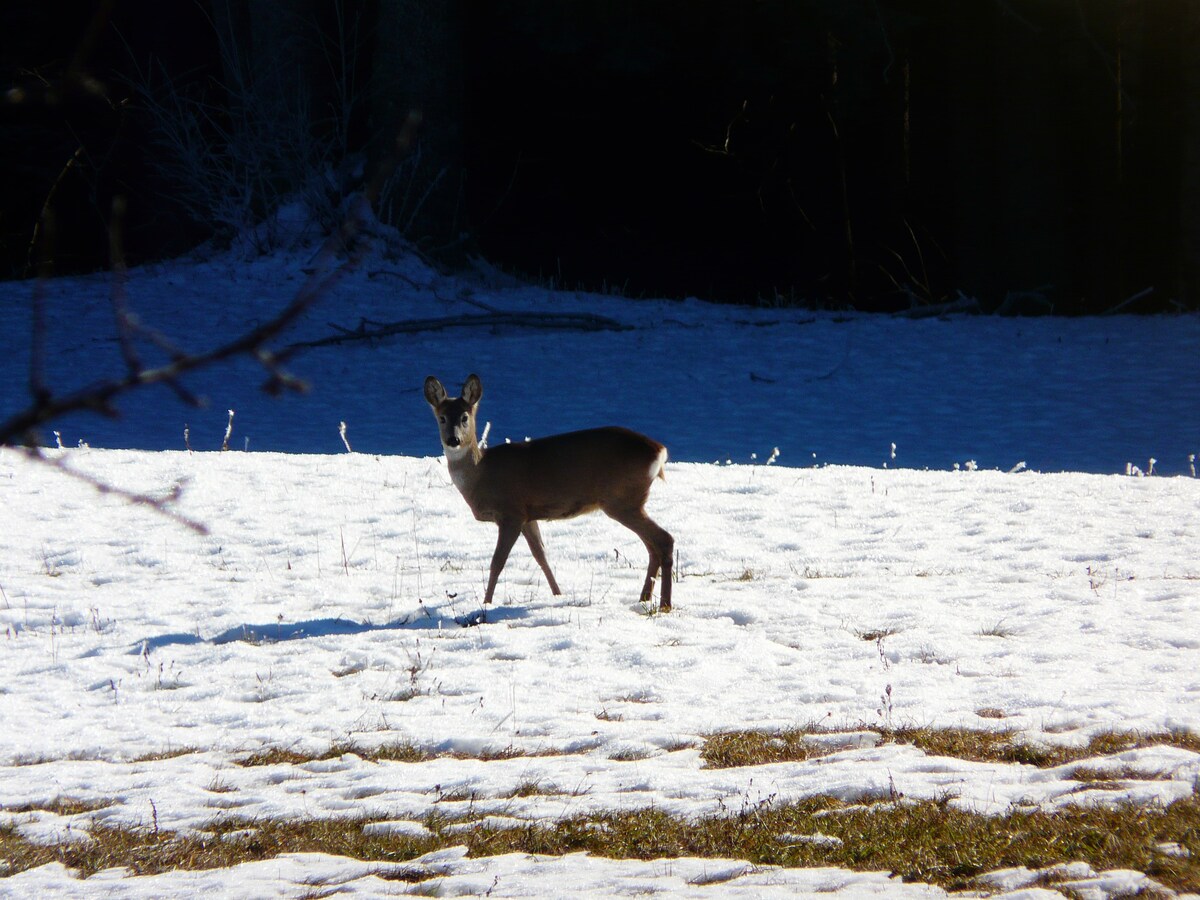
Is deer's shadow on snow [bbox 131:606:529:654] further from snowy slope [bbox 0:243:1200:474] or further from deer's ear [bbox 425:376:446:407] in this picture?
snowy slope [bbox 0:243:1200:474]

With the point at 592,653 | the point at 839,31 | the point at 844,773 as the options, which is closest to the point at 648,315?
the point at 839,31

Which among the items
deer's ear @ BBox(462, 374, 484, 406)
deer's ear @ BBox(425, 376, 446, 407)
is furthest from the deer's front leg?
deer's ear @ BBox(425, 376, 446, 407)

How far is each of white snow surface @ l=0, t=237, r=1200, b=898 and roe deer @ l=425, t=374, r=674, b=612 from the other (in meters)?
0.48

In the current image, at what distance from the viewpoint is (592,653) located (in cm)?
699

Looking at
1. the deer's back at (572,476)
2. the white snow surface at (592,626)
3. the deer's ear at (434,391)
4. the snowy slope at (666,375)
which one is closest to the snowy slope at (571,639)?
the white snow surface at (592,626)

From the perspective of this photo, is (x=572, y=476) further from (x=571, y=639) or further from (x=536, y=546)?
(x=571, y=639)

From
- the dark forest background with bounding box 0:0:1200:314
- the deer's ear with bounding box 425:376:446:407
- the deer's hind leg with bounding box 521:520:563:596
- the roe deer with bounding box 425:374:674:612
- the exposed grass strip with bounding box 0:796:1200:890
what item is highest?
the dark forest background with bounding box 0:0:1200:314

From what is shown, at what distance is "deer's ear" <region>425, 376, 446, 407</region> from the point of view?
325 inches

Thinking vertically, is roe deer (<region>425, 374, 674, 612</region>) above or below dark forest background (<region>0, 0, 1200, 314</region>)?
below

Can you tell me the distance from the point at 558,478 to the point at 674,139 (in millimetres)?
20531

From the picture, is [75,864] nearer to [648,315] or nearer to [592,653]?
[592,653]

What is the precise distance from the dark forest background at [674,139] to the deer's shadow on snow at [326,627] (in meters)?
11.0

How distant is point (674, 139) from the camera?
2725 centimetres

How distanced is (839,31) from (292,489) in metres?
13.1
